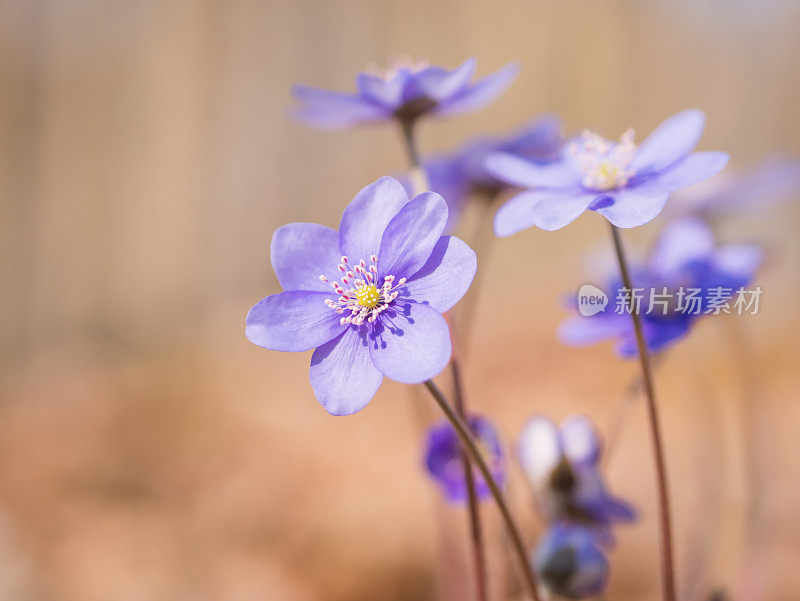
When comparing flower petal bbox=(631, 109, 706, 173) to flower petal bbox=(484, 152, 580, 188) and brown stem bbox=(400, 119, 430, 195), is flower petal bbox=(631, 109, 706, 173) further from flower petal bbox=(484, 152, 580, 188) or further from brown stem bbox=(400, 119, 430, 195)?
brown stem bbox=(400, 119, 430, 195)

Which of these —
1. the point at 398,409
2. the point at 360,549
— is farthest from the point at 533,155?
the point at 398,409

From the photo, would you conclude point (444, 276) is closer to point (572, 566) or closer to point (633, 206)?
point (633, 206)

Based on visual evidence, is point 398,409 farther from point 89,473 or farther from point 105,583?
point 105,583

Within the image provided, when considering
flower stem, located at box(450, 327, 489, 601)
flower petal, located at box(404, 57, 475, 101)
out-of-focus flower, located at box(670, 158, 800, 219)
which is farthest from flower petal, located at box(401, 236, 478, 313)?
out-of-focus flower, located at box(670, 158, 800, 219)

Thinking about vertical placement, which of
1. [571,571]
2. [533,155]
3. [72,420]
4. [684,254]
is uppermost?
[533,155]

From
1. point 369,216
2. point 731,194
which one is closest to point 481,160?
point 369,216

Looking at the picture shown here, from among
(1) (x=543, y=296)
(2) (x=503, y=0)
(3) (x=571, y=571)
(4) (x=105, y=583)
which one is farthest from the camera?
(2) (x=503, y=0)
